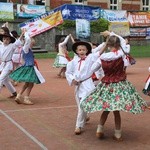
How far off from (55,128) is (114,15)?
25.7 metres

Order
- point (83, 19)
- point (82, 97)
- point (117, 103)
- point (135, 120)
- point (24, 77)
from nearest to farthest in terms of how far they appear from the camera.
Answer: point (117, 103), point (82, 97), point (135, 120), point (24, 77), point (83, 19)

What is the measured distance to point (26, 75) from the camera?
9.41 m

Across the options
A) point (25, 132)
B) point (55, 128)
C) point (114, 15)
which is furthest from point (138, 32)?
point (25, 132)

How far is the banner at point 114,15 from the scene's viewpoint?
31594 millimetres

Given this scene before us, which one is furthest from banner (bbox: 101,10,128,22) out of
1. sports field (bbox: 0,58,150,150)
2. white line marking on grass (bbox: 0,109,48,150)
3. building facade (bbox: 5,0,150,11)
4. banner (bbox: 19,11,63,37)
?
white line marking on grass (bbox: 0,109,48,150)

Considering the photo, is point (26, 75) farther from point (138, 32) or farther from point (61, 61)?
point (138, 32)

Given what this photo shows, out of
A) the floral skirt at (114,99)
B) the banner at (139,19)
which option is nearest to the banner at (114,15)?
the banner at (139,19)

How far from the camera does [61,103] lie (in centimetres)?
955

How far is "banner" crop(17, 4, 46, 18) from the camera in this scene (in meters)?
29.3

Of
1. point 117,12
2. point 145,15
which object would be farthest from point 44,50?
point 145,15

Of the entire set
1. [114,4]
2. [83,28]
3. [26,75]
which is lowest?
[26,75]

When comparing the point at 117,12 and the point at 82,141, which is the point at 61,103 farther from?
the point at 117,12

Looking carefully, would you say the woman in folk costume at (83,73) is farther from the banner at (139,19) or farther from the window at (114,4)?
the window at (114,4)

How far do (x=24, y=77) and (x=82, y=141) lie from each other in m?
3.43
